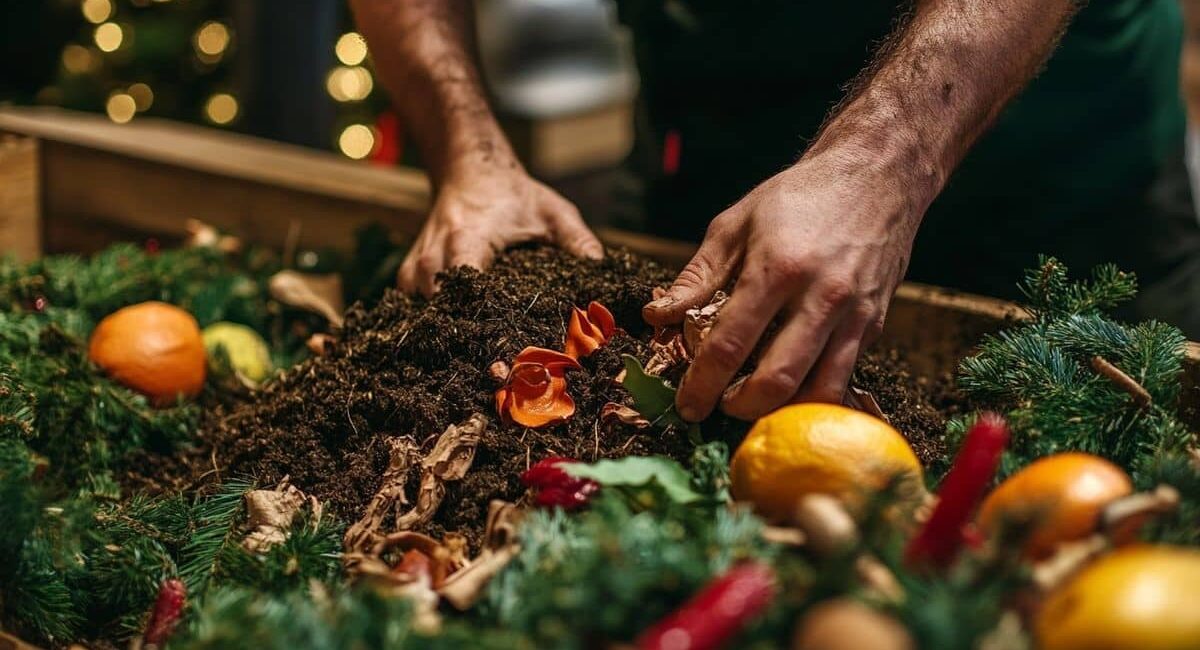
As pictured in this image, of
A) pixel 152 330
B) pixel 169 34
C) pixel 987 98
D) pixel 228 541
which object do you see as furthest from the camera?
pixel 169 34

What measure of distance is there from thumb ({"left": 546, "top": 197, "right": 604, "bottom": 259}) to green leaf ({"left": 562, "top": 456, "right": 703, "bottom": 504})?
0.50 m

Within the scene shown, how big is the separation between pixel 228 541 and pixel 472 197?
0.62 m

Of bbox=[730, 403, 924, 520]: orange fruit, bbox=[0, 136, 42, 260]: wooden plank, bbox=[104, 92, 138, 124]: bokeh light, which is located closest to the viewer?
bbox=[730, 403, 924, 520]: orange fruit

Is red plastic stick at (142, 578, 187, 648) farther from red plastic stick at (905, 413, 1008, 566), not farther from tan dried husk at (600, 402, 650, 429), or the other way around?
red plastic stick at (905, 413, 1008, 566)

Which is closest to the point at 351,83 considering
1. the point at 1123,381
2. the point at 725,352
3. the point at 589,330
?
the point at 589,330

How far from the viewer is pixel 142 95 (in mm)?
3783

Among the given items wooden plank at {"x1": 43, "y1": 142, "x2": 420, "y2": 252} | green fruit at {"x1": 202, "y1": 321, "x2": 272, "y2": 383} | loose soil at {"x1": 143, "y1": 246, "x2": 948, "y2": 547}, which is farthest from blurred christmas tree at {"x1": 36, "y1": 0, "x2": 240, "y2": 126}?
loose soil at {"x1": 143, "y1": 246, "x2": 948, "y2": 547}

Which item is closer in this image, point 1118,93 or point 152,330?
point 152,330

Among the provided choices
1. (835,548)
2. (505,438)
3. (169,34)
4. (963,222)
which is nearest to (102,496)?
(505,438)

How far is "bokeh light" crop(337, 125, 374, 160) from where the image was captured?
3.72 m

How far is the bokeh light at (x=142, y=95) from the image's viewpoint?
3766 mm

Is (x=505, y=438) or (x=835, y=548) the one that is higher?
(x=835, y=548)

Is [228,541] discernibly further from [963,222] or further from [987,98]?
[963,222]

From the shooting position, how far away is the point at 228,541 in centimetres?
104
